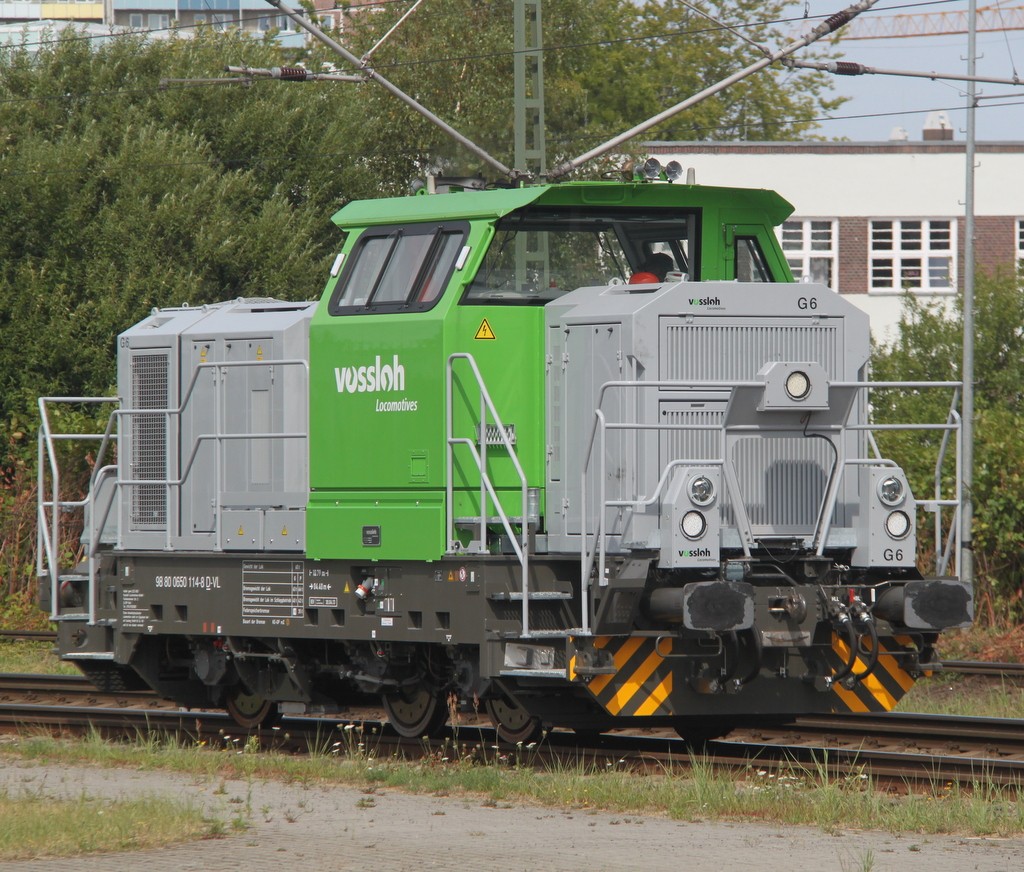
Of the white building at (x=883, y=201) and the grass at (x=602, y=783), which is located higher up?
the white building at (x=883, y=201)

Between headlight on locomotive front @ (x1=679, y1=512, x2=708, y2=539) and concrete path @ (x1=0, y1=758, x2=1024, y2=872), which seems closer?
concrete path @ (x1=0, y1=758, x2=1024, y2=872)

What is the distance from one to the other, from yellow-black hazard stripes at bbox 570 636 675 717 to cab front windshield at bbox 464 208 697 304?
2415 millimetres

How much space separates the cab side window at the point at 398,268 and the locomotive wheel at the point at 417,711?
277cm

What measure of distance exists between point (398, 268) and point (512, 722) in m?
3.28

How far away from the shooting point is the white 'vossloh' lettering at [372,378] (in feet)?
36.6

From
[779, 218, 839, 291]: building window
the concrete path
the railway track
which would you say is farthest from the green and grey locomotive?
[779, 218, 839, 291]: building window

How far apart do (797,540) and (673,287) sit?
1.79 metres

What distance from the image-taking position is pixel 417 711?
12.0 metres

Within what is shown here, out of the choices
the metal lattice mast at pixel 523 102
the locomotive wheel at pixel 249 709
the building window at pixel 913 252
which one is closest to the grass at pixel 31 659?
the locomotive wheel at pixel 249 709

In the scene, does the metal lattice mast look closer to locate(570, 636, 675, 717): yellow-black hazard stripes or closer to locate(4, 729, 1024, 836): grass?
locate(4, 729, 1024, 836): grass

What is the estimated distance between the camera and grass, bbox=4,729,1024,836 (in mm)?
8586

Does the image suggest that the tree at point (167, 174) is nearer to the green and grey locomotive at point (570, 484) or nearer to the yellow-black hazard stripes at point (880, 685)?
the green and grey locomotive at point (570, 484)

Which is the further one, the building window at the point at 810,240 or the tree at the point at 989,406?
the building window at the point at 810,240

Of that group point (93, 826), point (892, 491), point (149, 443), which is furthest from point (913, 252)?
point (93, 826)
